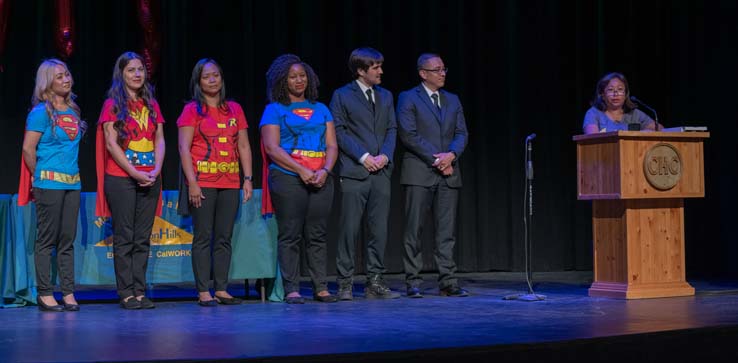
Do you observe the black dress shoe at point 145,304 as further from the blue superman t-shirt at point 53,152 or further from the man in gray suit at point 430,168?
the man in gray suit at point 430,168

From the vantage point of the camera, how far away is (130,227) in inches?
215

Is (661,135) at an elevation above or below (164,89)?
below

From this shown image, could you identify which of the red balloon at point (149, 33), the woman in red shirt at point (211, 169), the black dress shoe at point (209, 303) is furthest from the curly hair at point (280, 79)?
the red balloon at point (149, 33)

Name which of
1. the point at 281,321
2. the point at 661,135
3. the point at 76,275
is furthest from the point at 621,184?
the point at 76,275

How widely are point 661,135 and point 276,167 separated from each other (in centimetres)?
244

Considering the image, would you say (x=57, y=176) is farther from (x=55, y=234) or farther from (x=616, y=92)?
(x=616, y=92)

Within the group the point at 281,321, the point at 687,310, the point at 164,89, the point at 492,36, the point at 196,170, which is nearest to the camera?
the point at 281,321

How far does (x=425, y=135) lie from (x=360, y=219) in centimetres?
72

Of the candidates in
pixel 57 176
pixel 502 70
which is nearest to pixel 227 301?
pixel 57 176

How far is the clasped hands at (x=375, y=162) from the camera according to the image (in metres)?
5.95

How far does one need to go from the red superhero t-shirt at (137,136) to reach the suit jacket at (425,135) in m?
1.65

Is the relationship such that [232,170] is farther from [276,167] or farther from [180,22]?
[180,22]

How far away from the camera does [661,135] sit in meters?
5.96

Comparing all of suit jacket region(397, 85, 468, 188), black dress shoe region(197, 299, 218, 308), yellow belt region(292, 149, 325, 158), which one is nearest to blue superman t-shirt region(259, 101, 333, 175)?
yellow belt region(292, 149, 325, 158)
